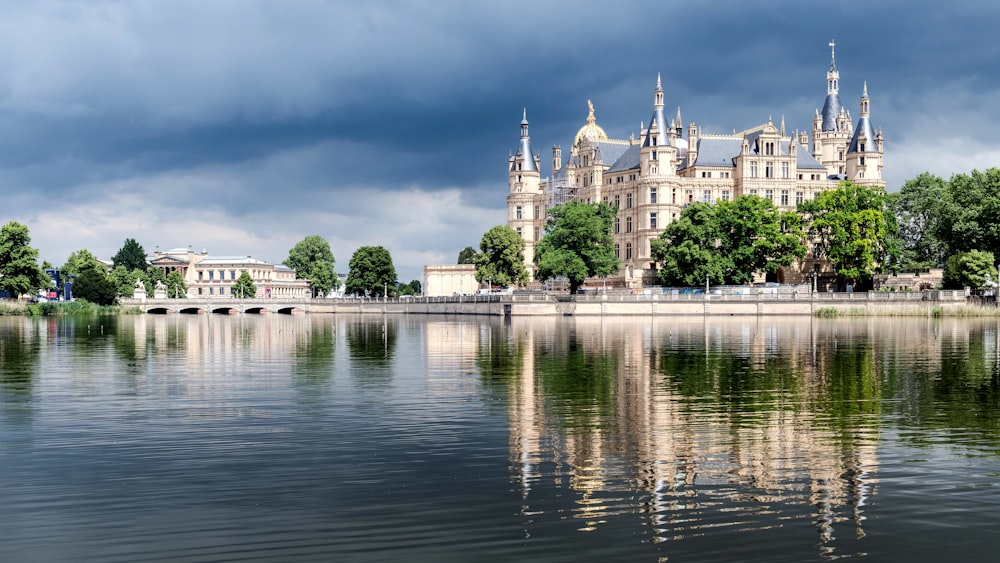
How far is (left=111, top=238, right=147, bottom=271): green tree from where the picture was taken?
194 m

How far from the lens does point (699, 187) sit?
140250mm

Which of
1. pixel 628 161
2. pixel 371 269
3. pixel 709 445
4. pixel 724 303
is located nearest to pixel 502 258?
pixel 628 161

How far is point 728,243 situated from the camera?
11712cm

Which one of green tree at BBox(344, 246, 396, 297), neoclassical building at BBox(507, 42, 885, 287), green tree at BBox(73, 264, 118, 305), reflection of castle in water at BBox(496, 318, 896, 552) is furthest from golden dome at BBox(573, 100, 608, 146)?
reflection of castle in water at BBox(496, 318, 896, 552)

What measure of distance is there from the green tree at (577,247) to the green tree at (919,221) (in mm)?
42338

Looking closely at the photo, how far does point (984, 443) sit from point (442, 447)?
12.6 m

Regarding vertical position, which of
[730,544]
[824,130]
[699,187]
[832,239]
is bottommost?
[730,544]

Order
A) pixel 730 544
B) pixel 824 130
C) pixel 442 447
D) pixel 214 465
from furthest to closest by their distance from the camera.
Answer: pixel 824 130, pixel 442 447, pixel 214 465, pixel 730 544

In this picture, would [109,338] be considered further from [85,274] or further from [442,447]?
[85,274]

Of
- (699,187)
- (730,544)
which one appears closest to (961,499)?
(730,544)

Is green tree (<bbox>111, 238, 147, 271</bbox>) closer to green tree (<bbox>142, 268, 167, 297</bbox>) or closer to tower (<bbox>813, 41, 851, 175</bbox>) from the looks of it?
green tree (<bbox>142, 268, 167, 297</bbox>)

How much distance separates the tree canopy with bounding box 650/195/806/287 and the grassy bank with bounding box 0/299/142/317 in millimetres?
84473

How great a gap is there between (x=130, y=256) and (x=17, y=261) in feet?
256

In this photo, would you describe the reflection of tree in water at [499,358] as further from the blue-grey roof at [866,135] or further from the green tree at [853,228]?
the blue-grey roof at [866,135]
